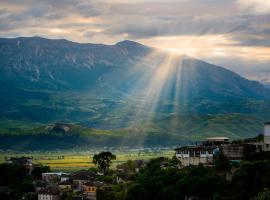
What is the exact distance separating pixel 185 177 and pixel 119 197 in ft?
39.4

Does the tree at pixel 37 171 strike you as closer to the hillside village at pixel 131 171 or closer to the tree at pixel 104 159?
the hillside village at pixel 131 171

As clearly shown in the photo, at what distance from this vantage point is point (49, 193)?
9525cm

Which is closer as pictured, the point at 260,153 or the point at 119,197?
the point at 260,153

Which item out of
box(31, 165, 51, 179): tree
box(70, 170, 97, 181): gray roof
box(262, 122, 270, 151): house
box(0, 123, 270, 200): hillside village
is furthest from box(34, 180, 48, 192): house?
box(262, 122, 270, 151): house

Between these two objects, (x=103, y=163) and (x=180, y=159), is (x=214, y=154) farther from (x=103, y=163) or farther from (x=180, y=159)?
(x=103, y=163)

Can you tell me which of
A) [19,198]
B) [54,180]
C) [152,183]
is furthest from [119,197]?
[54,180]

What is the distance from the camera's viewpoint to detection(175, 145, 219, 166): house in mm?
83812

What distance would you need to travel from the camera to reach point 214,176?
76.6 meters

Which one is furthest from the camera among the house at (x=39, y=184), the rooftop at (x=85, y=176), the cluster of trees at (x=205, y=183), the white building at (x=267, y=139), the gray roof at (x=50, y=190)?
the rooftop at (x=85, y=176)

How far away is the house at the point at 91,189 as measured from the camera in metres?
96.0

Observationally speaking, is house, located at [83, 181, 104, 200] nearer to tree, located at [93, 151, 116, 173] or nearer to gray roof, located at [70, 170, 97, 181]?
gray roof, located at [70, 170, 97, 181]

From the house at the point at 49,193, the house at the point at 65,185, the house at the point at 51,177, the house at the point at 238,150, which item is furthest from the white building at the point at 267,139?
the house at the point at 51,177

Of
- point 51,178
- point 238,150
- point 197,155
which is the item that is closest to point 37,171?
point 51,178

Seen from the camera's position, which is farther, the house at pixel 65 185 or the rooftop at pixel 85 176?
the rooftop at pixel 85 176
